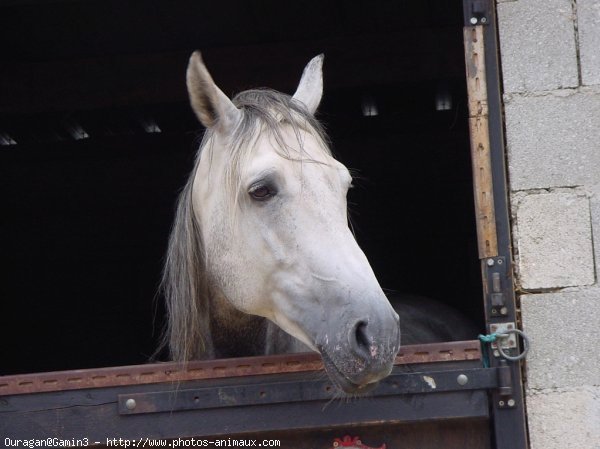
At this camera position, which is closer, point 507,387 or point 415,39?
point 507,387

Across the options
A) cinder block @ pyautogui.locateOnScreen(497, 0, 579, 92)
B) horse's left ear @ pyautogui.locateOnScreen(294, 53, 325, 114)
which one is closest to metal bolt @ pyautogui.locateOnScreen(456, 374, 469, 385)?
cinder block @ pyautogui.locateOnScreen(497, 0, 579, 92)

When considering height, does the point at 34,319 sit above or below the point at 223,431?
above

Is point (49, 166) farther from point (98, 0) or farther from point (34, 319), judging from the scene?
point (98, 0)

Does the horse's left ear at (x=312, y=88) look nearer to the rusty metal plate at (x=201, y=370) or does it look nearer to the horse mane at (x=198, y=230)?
the horse mane at (x=198, y=230)

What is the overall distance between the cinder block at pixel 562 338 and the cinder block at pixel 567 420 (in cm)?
3

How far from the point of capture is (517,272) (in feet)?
9.05

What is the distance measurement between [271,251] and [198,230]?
476mm

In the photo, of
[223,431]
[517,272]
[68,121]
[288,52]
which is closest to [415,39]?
[288,52]

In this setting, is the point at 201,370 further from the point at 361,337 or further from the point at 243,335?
the point at 361,337

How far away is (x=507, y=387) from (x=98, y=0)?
307 cm

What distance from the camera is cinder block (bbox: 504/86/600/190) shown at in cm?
278

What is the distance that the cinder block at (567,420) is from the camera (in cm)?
264

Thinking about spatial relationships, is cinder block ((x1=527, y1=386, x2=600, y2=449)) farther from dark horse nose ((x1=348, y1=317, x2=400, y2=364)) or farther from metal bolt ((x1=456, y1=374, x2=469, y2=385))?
dark horse nose ((x1=348, y1=317, x2=400, y2=364))

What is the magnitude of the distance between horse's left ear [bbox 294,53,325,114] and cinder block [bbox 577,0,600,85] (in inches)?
33.7
